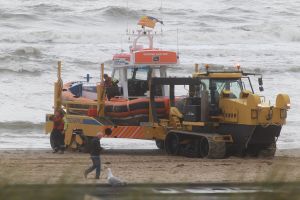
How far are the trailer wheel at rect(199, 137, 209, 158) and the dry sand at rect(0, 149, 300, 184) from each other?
0.32 m

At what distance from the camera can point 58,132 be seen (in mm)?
21500

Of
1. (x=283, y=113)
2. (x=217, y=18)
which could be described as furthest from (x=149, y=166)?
(x=217, y=18)

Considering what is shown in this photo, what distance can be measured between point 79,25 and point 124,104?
3304cm

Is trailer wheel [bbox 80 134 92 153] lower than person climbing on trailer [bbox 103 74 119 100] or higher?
lower

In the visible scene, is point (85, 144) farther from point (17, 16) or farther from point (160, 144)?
point (17, 16)

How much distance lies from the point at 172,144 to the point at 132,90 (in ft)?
6.04

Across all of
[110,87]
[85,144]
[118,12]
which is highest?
[118,12]

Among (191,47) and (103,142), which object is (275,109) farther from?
(191,47)

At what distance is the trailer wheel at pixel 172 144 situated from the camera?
20.3 m

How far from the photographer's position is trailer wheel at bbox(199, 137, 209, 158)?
19.4 metres

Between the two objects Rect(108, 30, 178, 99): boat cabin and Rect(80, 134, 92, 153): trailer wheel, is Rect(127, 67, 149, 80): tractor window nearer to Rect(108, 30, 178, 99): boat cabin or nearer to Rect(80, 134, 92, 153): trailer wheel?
Rect(108, 30, 178, 99): boat cabin

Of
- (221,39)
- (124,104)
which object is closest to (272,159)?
(124,104)

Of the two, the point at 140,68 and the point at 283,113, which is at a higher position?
the point at 140,68

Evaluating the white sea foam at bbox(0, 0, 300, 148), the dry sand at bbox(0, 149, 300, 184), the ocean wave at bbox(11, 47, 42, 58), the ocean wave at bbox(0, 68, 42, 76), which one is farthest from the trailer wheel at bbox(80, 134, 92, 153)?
the ocean wave at bbox(11, 47, 42, 58)
